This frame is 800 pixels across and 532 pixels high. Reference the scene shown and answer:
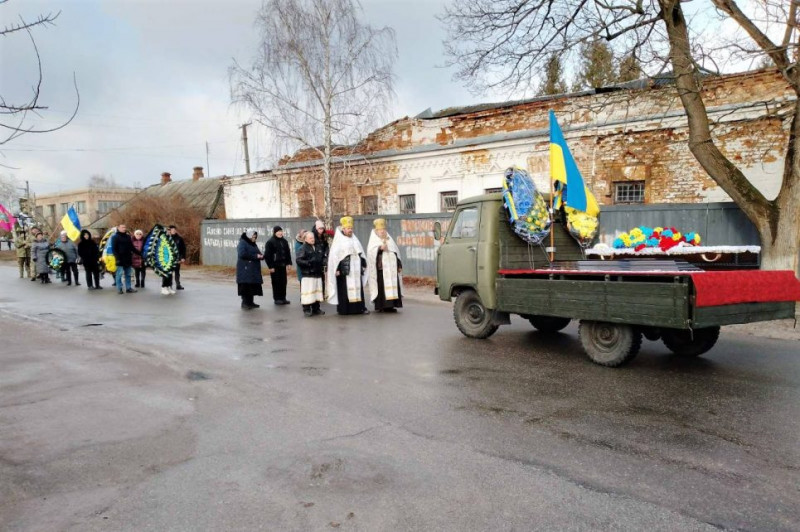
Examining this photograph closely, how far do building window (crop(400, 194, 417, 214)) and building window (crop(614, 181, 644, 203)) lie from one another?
23.9ft

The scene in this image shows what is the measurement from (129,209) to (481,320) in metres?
25.3

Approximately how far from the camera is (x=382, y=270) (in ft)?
38.1

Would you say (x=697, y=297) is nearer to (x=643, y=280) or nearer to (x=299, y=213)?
(x=643, y=280)

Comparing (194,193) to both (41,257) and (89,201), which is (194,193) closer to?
(41,257)

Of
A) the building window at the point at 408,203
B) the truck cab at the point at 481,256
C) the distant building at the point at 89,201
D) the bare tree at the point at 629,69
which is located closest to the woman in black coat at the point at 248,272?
the truck cab at the point at 481,256

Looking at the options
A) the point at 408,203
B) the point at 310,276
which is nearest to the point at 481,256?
the point at 310,276

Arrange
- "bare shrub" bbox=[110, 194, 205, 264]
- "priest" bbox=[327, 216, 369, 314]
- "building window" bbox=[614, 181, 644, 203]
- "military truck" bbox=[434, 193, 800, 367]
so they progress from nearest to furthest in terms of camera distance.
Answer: "military truck" bbox=[434, 193, 800, 367]
"priest" bbox=[327, 216, 369, 314]
"building window" bbox=[614, 181, 644, 203]
"bare shrub" bbox=[110, 194, 205, 264]

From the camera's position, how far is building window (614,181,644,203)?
1606 cm

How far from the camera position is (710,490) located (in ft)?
11.6

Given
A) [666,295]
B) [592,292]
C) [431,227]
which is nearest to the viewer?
[666,295]

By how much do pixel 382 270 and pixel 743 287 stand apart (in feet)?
22.6

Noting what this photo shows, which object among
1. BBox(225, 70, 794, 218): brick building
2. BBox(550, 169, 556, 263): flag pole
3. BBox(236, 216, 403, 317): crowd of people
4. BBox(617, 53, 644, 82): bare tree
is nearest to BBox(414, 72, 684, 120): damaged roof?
BBox(225, 70, 794, 218): brick building

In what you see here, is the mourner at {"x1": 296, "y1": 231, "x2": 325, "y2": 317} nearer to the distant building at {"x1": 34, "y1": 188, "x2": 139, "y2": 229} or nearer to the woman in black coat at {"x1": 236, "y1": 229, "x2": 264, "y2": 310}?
the woman in black coat at {"x1": 236, "y1": 229, "x2": 264, "y2": 310}

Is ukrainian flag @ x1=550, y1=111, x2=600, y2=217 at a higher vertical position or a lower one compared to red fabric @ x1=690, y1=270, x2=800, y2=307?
higher
